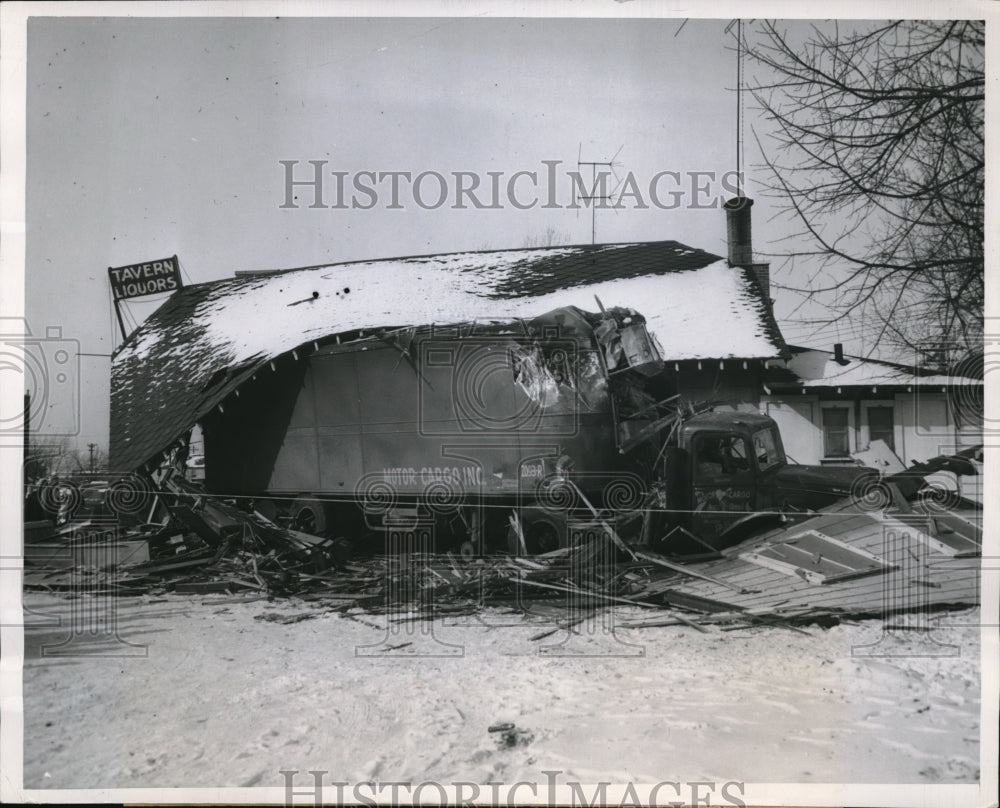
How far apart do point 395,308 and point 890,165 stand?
2541mm

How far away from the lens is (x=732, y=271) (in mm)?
3742

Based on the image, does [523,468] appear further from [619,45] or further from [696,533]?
[619,45]

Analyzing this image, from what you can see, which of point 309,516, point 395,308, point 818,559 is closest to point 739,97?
point 395,308

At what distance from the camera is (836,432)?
3660mm

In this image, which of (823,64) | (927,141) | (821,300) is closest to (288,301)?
(821,300)

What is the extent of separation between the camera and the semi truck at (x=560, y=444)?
Answer: 3695mm

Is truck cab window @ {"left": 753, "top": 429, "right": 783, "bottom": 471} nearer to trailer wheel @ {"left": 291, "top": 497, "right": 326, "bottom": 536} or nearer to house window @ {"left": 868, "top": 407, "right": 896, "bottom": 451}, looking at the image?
house window @ {"left": 868, "top": 407, "right": 896, "bottom": 451}

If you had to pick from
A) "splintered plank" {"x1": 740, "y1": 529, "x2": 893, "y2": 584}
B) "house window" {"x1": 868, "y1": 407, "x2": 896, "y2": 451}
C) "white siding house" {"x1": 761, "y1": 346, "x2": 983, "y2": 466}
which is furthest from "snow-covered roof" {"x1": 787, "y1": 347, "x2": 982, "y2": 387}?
"splintered plank" {"x1": 740, "y1": 529, "x2": 893, "y2": 584}

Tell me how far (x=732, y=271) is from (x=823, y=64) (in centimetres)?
109

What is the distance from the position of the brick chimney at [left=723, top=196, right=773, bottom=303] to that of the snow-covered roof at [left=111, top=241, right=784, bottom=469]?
0.04 metres

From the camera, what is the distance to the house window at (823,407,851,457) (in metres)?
3.64

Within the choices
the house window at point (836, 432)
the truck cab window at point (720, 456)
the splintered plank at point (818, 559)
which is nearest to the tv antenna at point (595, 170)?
the truck cab window at point (720, 456)

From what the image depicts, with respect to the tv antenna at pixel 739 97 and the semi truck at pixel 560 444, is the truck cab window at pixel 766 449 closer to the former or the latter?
the semi truck at pixel 560 444

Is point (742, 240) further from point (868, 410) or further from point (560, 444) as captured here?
point (560, 444)
